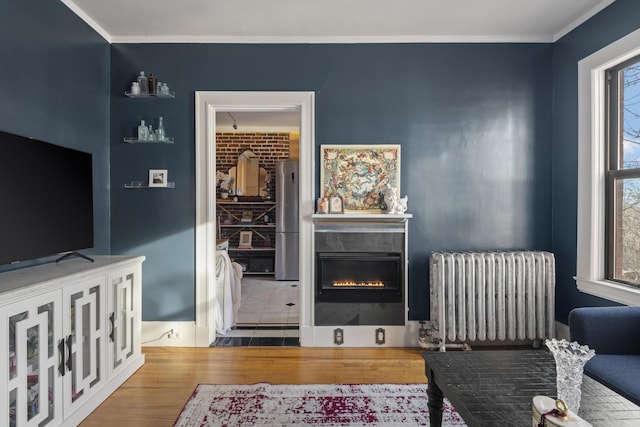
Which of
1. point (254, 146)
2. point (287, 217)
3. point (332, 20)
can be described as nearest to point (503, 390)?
point (332, 20)

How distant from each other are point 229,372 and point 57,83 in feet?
8.10

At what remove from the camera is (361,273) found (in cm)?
333

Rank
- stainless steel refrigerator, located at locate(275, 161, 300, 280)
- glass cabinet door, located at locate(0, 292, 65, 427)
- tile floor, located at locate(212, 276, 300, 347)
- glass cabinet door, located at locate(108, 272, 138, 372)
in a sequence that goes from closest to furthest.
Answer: glass cabinet door, located at locate(0, 292, 65, 427) < glass cabinet door, located at locate(108, 272, 138, 372) < tile floor, located at locate(212, 276, 300, 347) < stainless steel refrigerator, located at locate(275, 161, 300, 280)

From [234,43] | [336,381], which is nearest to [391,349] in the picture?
[336,381]

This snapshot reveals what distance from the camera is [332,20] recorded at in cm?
299

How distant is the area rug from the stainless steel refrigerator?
3664 mm

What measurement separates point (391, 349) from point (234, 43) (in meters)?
3.09

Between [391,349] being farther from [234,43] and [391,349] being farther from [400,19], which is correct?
[234,43]

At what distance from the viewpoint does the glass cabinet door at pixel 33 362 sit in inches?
64.9

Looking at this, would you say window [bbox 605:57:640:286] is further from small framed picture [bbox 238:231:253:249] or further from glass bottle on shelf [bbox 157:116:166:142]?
small framed picture [bbox 238:231:253:249]

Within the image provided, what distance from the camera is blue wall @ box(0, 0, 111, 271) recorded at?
7.24ft

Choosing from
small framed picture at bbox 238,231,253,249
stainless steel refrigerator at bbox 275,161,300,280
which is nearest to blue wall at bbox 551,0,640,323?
stainless steel refrigerator at bbox 275,161,300,280

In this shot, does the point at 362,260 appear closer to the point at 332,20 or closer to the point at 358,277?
the point at 358,277

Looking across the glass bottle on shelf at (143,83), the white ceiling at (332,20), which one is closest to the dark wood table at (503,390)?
the white ceiling at (332,20)
